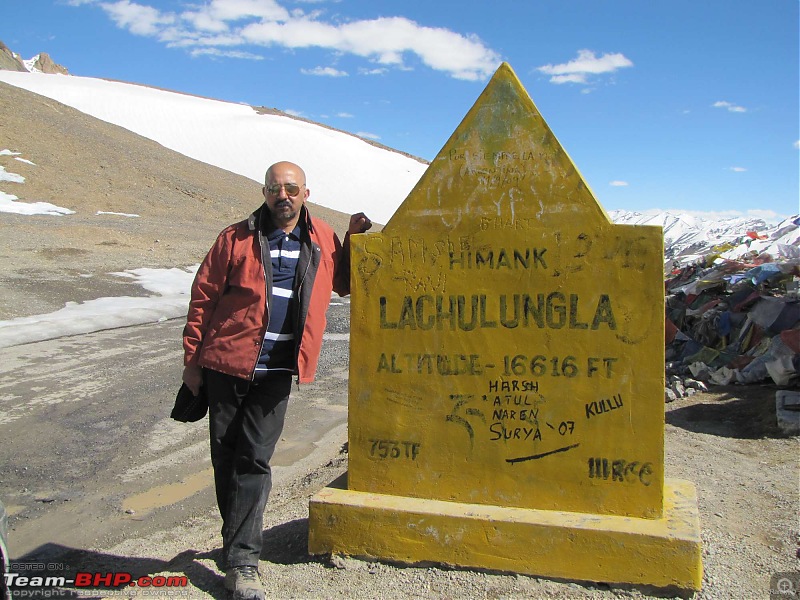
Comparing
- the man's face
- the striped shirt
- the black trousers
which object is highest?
the man's face

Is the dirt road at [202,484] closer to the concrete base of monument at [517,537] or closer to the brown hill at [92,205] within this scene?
the concrete base of monument at [517,537]

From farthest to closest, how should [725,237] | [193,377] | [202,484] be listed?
1. [725,237]
2. [202,484]
3. [193,377]

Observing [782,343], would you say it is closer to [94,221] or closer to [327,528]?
[327,528]

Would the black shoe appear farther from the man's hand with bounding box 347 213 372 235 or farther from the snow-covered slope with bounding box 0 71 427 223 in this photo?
the snow-covered slope with bounding box 0 71 427 223

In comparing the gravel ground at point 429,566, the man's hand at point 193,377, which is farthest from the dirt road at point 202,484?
the man's hand at point 193,377

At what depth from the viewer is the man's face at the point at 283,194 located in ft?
10.5

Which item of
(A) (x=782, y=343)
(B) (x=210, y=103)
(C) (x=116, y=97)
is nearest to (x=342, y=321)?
(A) (x=782, y=343)

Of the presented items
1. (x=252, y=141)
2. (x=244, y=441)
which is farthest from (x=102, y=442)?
(x=252, y=141)

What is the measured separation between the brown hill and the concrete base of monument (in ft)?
29.0

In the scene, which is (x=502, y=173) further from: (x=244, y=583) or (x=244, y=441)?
(x=244, y=583)

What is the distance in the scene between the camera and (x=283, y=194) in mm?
3211

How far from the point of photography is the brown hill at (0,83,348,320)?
13578 mm

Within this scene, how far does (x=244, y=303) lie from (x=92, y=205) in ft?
81.0

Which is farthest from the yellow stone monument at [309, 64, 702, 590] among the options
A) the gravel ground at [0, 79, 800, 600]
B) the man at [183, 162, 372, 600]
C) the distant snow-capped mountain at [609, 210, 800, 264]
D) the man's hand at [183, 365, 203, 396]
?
the distant snow-capped mountain at [609, 210, 800, 264]
